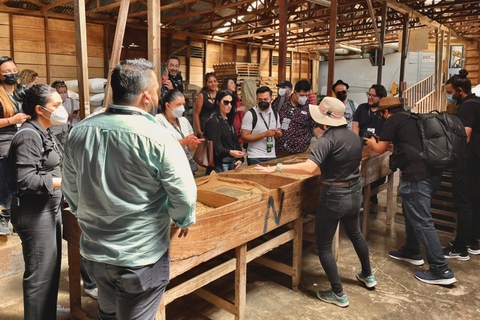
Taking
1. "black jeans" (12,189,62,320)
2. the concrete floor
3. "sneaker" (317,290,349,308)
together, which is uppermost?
"black jeans" (12,189,62,320)

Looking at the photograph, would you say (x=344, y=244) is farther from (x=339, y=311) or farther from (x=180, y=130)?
(x=180, y=130)

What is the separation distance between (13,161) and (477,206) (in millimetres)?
4661

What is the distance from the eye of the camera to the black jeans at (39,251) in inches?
92.7

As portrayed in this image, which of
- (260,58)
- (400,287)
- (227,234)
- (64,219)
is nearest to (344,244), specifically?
(400,287)

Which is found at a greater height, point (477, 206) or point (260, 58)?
point (260, 58)

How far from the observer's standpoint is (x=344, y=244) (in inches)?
184

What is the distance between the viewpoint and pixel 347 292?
3.54 m

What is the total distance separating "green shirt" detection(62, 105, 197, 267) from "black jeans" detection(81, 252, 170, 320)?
0.05 metres

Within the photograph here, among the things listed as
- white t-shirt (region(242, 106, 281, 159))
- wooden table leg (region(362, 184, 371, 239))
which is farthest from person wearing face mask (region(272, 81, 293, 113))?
wooden table leg (region(362, 184, 371, 239))

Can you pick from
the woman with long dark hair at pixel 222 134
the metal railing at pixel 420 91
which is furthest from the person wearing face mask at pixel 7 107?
the metal railing at pixel 420 91

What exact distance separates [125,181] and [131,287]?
18.4 inches

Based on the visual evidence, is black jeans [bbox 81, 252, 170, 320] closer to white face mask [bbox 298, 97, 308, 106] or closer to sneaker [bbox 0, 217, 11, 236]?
sneaker [bbox 0, 217, 11, 236]

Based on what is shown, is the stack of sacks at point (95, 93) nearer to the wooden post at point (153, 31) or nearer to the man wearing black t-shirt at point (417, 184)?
the wooden post at point (153, 31)

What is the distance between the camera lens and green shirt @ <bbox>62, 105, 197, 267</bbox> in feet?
5.30
